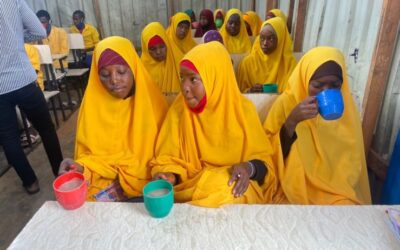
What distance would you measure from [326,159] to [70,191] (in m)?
1.25

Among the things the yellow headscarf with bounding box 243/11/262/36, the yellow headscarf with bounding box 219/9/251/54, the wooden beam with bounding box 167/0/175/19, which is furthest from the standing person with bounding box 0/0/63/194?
the wooden beam with bounding box 167/0/175/19

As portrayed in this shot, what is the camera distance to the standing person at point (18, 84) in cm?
211

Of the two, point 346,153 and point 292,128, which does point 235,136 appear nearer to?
point 292,128

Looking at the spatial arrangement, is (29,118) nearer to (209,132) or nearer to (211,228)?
(209,132)

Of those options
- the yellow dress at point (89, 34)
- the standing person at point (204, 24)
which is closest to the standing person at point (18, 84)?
the standing person at point (204, 24)

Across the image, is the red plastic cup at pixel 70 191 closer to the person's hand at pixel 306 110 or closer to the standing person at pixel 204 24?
the person's hand at pixel 306 110

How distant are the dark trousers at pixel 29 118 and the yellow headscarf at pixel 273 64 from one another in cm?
193

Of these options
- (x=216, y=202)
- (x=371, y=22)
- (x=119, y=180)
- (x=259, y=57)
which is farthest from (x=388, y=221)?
(x=259, y=57)

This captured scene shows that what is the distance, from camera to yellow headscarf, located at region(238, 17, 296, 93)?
2.97 meters

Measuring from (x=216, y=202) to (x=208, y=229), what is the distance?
0.14m

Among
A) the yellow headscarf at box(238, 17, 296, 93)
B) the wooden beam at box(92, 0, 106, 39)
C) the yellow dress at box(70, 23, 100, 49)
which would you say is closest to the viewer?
the yellow headscarf at box(238, 17, 296, 93)

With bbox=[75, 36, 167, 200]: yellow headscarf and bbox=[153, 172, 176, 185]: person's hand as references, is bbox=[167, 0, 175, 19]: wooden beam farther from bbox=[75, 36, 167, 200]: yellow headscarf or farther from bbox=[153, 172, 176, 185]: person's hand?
bbox=[153, 172, 176, 185]: person's hand

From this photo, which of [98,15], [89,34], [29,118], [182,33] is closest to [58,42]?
[89,34]

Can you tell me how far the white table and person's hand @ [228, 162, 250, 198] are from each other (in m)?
0.15
